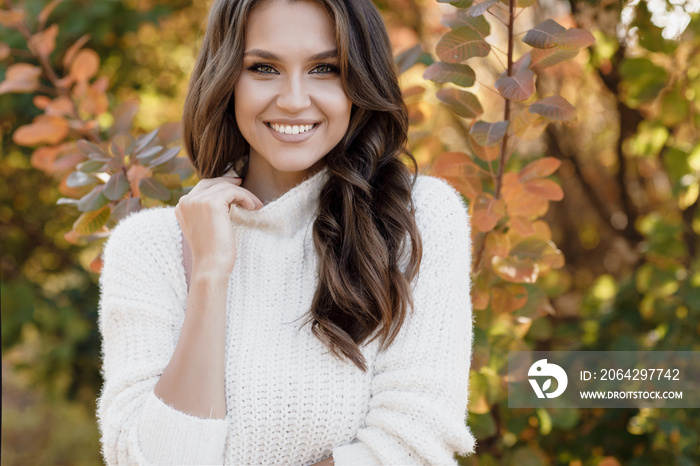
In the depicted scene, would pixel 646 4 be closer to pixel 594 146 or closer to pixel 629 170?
pixel 629 170

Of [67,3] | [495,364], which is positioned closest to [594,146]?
[495,364]

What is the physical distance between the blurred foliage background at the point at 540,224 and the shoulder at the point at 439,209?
1.05 feet

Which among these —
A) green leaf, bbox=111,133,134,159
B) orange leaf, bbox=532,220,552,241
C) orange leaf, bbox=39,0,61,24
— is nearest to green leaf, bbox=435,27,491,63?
orange leaf, bbox=532,220,552,241

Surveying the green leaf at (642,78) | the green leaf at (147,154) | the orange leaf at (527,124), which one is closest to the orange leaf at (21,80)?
the green leaf at (147,154)

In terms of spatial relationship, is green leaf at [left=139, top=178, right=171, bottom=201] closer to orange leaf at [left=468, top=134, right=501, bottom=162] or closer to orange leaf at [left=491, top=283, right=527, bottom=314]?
orange leaf at [left=468, top=134, right=501, bottom=162]

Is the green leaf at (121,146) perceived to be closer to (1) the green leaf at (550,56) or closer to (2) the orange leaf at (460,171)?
(2) the orange leaf at (460,171)

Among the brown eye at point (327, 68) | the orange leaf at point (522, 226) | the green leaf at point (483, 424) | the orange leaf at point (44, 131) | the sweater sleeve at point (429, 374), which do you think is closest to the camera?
the sweater sleeve at point (429, 374)

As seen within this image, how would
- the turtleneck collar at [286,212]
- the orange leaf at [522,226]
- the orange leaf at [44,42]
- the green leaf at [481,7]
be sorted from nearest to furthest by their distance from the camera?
1. the green leaf at [481,7]
2. the turtleneck collar at [286,212]
3. the orange leaf at [522,226]
4. the orange leaf at [44,42]

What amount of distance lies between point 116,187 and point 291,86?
1.95 ft

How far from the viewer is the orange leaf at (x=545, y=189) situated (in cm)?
186

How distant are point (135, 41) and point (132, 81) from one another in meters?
0.28

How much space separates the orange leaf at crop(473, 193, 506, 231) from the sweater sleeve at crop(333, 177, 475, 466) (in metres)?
0.20

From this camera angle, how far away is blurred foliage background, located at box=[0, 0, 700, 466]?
2318 mm

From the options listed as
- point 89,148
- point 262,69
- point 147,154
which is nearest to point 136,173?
point 147,154
